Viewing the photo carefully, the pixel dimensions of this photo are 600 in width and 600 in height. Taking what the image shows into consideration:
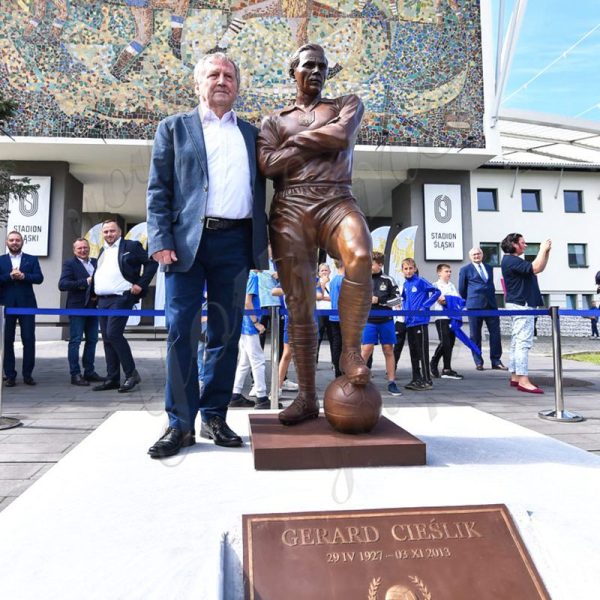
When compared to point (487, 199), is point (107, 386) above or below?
below

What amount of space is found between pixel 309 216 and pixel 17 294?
5.07m

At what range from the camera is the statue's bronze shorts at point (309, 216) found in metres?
2.49

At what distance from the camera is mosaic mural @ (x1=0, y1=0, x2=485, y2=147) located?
12.6 metres

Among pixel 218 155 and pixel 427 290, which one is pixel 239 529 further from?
pixel 427 290

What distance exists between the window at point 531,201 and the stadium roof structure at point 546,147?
136 centimetres

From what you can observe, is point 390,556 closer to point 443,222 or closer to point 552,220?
point 443,222

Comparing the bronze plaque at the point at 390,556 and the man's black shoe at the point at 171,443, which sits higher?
the man's black shoe at the point at 171,443

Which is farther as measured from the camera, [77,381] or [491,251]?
[491,251]

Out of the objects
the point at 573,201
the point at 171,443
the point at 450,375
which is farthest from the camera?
the point at 573,201

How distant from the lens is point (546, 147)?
22234 millimetres

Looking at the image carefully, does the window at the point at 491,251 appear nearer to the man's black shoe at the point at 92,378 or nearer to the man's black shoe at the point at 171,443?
the man's black shoe at the point at 92,378

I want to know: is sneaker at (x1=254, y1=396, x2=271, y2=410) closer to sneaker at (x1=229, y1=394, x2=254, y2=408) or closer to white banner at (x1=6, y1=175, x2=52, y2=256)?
sneaker at (x1=229, y1=394, x2=254, y2=408)

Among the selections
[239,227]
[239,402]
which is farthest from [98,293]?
[239,227]

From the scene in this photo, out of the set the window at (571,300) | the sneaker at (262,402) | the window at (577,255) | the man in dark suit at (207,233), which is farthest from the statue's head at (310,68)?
the window at (577,255)
